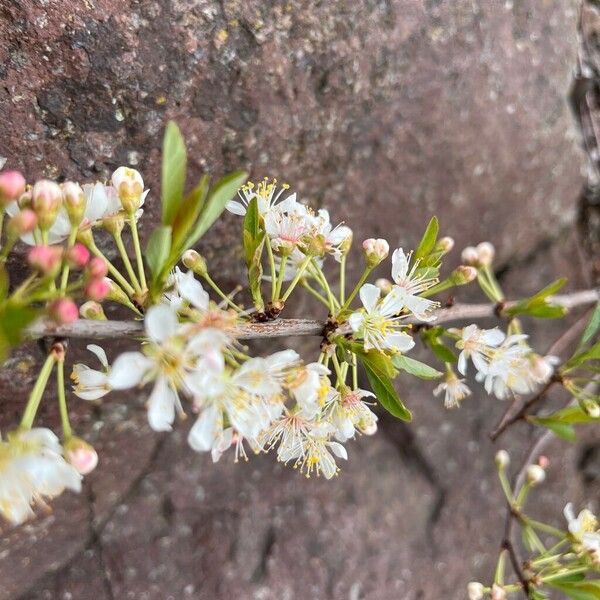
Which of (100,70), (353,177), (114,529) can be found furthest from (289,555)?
(100,70)

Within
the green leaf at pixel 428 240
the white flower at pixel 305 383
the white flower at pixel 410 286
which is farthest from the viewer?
the green leaf at pixel 428 240

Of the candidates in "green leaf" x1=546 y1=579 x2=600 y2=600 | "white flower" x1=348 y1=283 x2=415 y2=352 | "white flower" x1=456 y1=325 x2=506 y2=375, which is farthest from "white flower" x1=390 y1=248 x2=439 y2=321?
"green leaf" x1=546 y1=579 x2=600 y2=600

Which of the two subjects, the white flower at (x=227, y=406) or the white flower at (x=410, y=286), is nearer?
the white flower at (x=227, y=406)

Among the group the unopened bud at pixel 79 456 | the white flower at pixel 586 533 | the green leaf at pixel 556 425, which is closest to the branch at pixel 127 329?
the unopened bud at pixel 79 456

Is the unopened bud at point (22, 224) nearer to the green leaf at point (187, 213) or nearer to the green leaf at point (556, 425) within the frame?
the green leaf at point (187, 213)

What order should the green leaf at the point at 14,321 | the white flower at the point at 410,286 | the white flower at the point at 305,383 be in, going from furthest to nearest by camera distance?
the white flower at the point at 410,286
the white flower at the point at 305,383
the green leaf at the point at 14,321

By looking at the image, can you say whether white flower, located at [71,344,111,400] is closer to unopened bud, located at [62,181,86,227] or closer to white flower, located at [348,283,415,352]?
unopened bud, located at [62,181,86,227]
